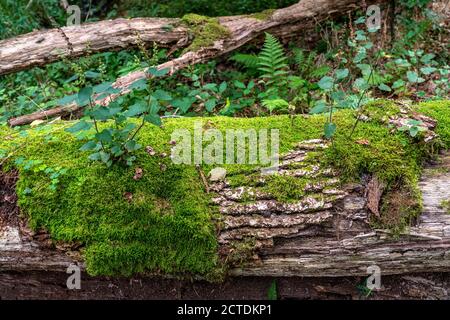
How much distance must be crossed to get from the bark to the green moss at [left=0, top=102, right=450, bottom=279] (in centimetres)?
191

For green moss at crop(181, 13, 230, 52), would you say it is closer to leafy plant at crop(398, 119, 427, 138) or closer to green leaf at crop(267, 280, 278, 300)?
leafy plant at crop(398, 119, 427, 138)

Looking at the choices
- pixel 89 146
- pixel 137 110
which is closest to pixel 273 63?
pixel 137 110

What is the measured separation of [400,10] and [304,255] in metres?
4.71

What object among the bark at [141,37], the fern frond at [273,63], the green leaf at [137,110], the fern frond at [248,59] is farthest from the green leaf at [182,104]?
the fern frond at [248,59]

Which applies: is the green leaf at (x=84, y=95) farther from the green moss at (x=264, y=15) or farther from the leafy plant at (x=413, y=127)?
the green moss at (x=264, y=15)

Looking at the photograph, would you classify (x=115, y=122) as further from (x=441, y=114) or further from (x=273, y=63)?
(x=273, y=63)

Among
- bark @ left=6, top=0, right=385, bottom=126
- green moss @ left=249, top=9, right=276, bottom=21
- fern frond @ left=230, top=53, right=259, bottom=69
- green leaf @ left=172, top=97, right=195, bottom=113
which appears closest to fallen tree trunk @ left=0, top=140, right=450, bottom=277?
green leaf @ left=172, top=97, right=195, bottom=113

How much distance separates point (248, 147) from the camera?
2.96 metres

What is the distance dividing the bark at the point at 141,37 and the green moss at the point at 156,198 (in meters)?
1.91

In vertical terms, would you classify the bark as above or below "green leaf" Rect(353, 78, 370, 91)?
above

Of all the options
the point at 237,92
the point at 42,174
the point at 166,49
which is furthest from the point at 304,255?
the point at 166,49

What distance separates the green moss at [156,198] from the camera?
106 inches

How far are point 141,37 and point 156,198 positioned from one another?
2.96m

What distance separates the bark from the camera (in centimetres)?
496
